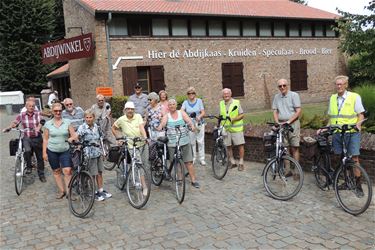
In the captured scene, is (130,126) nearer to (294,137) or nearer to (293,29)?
(294,137)

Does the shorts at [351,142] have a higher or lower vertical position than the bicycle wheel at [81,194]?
higher

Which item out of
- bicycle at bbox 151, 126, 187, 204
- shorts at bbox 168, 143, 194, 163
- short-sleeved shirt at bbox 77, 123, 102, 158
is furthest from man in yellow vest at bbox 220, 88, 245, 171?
short-sleeved shirt at bbox 77, 123, 102, 158

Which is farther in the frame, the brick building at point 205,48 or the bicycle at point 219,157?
the brick building at point 205,48

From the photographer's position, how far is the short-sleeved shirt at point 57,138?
6559 millimetres

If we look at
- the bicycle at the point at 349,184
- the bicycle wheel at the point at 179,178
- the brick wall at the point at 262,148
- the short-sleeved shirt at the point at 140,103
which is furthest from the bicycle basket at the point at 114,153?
the bicycle at the point at 349,184

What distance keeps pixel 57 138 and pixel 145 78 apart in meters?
12.7

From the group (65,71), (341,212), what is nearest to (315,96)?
(65,71)

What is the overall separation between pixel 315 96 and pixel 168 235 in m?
21.7

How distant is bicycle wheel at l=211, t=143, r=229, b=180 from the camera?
7.56 metres

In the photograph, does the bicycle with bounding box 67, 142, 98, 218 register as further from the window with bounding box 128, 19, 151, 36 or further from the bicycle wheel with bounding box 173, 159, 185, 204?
the window with bounding box 128, 19, 151, 36

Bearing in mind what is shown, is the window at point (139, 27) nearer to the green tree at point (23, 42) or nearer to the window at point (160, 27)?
the window at point (160, 27)

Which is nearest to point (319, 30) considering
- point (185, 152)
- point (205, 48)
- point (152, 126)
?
point (205, 48)

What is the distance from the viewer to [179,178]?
6.29 meters

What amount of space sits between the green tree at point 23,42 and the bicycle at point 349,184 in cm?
2833
